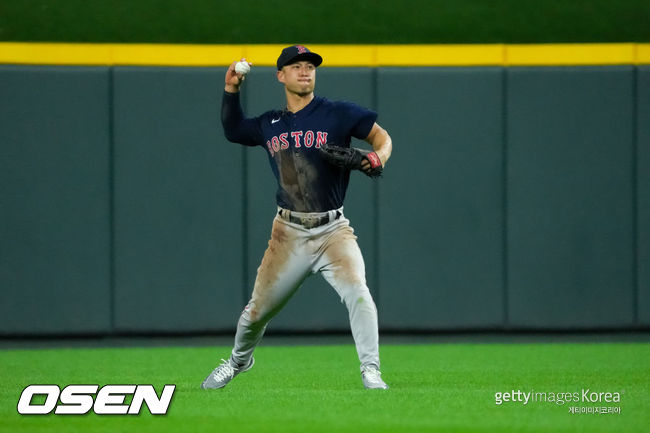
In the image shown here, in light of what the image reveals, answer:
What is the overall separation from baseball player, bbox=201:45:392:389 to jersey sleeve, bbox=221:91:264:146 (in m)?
0.09

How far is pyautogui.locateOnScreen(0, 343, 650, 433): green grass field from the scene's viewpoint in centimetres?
467

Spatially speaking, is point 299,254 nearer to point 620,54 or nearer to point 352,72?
point 352,72

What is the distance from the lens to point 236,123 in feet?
20.5

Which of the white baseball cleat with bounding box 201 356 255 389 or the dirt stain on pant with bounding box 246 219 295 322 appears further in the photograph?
the white baseball cleat with bounding box 201 356 255 389

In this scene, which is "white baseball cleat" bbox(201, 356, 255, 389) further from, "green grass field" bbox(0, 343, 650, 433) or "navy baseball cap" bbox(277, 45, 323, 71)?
"navy baseball cap" bbox(277, 45, 323, 71)

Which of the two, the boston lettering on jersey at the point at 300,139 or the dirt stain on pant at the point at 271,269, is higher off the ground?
the boston lettering on jersey at the point at 300,139

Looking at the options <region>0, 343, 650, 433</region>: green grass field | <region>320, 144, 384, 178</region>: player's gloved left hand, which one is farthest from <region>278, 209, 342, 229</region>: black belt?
<region>0, 343, 650, 433</region>: green grass field

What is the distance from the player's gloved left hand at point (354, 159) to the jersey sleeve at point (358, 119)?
1.08 ft

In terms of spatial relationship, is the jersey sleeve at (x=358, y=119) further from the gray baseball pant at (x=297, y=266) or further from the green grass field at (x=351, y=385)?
the green grass field at (x=351, y=385)

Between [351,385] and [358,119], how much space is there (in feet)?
5.28

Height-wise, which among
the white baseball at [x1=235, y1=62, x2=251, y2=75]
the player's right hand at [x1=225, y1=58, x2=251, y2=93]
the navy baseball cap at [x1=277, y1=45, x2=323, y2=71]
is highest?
the navy baseball cap at [x1=277, y1=45, x2=323, y2=71]

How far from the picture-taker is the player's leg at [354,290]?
5.79 meters
